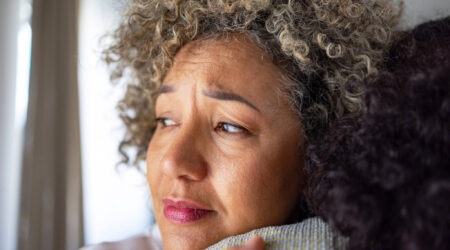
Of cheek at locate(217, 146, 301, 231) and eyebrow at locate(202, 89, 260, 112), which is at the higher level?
eyebrow at locate(202, 89, 260, 112)

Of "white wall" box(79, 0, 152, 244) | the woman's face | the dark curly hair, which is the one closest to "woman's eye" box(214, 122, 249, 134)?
the woman's face

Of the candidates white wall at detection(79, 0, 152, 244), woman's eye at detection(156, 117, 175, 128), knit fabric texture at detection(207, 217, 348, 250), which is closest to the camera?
knit fabric texture at detection(207, 217, 348, 250)

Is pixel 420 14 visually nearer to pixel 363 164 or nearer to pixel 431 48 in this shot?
pixel 431 48

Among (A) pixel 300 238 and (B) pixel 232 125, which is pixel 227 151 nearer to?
(B) pixel 232 125

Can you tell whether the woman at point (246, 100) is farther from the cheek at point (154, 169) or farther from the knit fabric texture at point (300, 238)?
the knit fabric texture at point (300, 238)

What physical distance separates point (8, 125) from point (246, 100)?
1129mm

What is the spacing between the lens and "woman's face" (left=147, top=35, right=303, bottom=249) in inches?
41.5

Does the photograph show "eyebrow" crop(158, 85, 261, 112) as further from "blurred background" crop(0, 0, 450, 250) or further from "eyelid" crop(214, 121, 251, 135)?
"blurred background" crop(0, 0, 450, 250)

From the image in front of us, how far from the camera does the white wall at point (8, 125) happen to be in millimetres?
1629

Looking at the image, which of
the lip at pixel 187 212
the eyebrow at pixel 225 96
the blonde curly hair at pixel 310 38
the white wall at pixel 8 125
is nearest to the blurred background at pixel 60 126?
the white wall at pixel 8 125

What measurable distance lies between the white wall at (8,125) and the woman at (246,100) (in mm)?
745

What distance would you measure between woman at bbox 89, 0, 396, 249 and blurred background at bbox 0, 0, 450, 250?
51cm

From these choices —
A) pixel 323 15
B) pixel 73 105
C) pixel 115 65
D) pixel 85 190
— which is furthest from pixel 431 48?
pixel 85 190

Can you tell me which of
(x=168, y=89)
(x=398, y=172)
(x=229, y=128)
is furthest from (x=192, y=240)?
(x=398, y=172)
